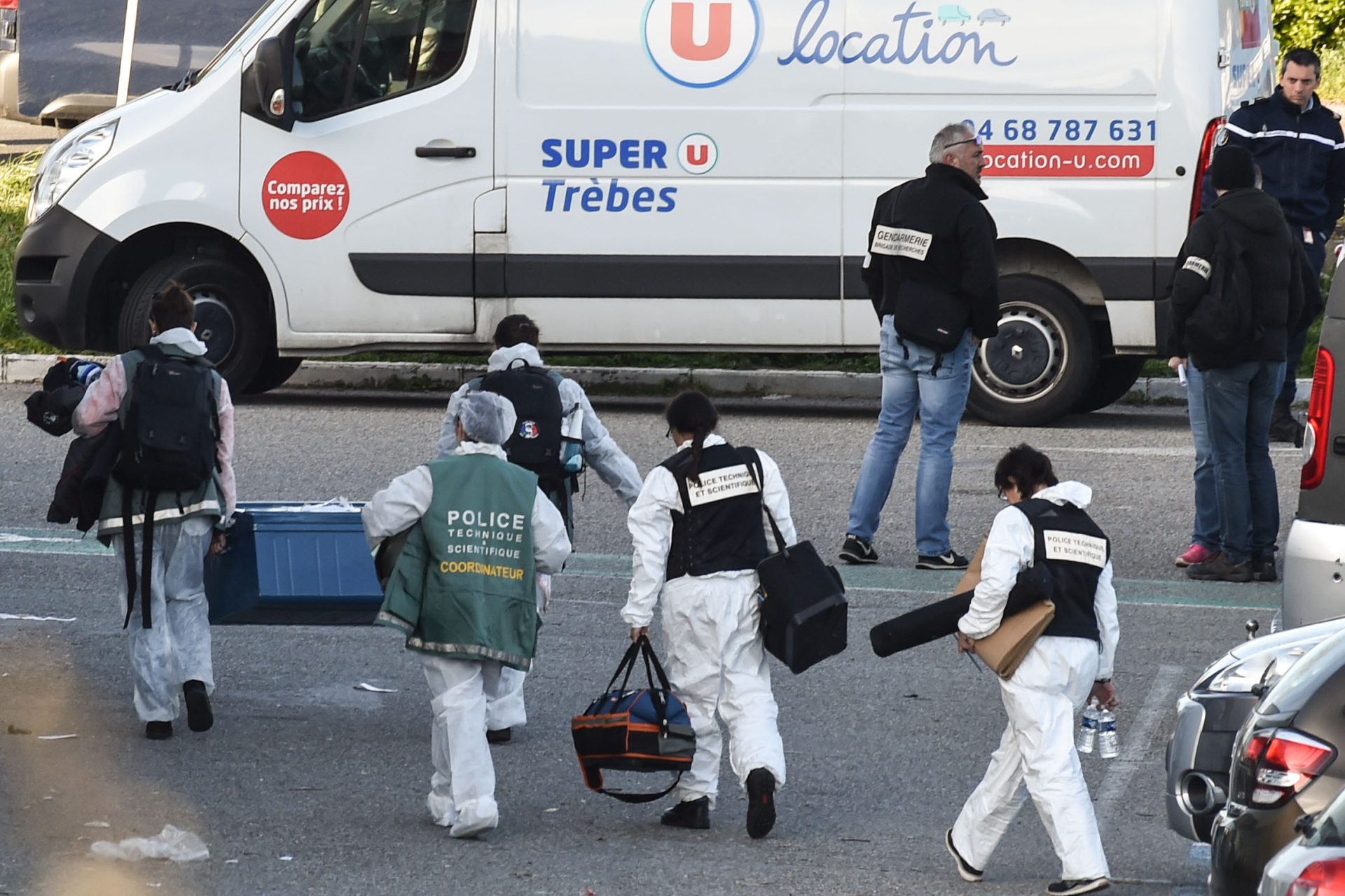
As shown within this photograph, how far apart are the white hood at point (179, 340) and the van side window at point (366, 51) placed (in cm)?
550

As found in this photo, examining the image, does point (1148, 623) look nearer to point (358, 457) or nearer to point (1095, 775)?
point (1095, 775)

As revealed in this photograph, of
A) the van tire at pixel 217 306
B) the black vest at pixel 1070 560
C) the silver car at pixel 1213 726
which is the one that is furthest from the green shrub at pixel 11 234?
the silver car at pixel 1213 726

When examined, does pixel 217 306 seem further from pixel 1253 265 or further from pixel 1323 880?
pixel 1323 880

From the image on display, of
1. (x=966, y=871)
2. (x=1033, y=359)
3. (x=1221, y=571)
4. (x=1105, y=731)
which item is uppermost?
(x=1033, y=359)

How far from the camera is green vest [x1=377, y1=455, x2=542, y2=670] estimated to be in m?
5.47

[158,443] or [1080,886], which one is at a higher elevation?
[158,443]

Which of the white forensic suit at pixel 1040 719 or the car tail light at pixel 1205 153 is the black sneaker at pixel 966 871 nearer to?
the white forensic suit at pixel 1040 719

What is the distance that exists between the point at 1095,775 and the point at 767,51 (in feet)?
20.1

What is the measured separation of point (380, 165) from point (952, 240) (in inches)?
164

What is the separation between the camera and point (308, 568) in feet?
20.3

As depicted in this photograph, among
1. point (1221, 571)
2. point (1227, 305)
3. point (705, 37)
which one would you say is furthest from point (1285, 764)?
point (705, 37)

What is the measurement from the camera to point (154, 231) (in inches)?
470

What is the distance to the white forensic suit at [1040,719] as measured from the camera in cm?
504

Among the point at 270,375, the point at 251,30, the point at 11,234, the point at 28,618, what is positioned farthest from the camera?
the point at 11,234
